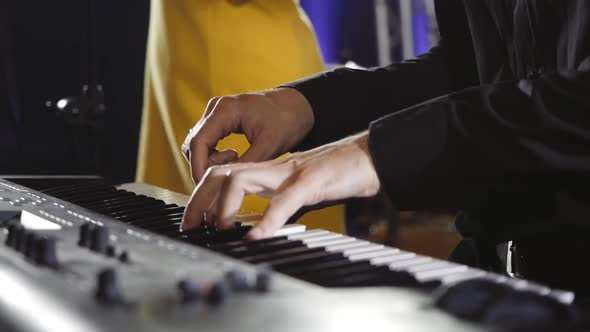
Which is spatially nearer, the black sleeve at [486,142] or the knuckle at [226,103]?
the black sleeve at [486,142]

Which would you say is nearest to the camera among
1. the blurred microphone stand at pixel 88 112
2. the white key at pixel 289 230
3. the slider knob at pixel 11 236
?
the slider knob at pixel 11 236

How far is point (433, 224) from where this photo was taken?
5445 millimetres

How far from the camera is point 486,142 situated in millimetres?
649

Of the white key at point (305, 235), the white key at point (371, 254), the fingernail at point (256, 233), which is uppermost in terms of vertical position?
the fingernail at point (256, 233)

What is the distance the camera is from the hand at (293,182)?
0.65 metres

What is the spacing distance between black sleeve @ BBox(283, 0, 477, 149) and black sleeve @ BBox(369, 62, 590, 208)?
0.42 meters

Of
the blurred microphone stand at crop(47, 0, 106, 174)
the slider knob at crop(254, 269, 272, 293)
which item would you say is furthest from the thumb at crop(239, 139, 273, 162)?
the blurred microphone stand at crop(47, 0, 106, 174)

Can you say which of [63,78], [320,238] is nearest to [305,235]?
[320,238]

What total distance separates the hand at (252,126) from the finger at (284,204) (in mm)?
345

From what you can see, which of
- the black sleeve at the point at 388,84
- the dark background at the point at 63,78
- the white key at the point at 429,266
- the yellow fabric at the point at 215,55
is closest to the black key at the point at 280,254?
the white key at the point at 429,266

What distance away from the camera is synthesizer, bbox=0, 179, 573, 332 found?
387 millimetres

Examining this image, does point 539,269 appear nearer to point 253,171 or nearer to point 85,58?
point 253,171

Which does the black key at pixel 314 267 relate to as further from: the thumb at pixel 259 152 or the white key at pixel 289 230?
the thumb at pixel 259 152

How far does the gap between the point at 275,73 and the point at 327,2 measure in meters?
3.95
